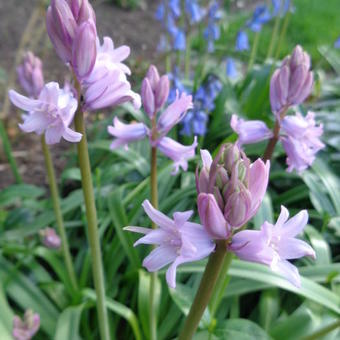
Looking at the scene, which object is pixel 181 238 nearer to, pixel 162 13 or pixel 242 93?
pixel 242 93

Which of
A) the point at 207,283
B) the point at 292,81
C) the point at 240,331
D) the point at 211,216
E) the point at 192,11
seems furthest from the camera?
the point at 192,11

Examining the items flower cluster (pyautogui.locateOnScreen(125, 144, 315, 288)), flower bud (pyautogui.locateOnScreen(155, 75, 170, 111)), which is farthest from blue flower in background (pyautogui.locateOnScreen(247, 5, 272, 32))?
flower cluster (pyautogui.locateOnScreen(125, 144, 315, 288))

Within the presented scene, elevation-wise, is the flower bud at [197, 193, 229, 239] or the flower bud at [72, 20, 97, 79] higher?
the flower bud at [72, 20, 97, 79]

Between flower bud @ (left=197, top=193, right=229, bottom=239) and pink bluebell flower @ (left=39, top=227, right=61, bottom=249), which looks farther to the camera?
pink bluebell flower @ (left=39, top=227, right=61, bottom=249)

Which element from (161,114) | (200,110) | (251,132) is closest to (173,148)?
(161,114)

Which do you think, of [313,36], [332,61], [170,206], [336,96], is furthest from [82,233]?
[313,36]

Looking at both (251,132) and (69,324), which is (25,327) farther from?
(251,132)

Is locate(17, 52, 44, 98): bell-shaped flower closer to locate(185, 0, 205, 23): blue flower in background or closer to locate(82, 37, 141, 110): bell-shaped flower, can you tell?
locate(82, 37, 141, 110): bell-shaped flower
